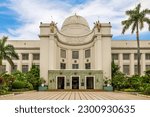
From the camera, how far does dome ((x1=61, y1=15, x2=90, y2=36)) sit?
169ft

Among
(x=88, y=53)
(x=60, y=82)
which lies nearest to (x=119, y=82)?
(x=60, y=82)

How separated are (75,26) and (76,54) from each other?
246 inches

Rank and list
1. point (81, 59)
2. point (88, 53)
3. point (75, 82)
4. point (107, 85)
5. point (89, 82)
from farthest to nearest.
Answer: point (81, 59) → point (88, 53) → point (89, 82) → point (75, 82) → point (107, 85)

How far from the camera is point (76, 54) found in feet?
162

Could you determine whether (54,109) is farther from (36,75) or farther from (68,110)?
(36,75)

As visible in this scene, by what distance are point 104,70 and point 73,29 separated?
452 inches

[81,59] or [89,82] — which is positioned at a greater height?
[81,59]

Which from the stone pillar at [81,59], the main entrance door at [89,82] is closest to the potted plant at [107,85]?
the main entrance door at [89,82]

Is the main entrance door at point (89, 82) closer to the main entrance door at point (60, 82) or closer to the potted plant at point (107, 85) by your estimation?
the potted plant at point (107, 85)

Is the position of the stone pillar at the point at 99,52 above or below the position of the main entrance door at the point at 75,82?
above

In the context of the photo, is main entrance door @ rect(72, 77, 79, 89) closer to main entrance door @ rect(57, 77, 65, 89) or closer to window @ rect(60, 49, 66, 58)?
main entrance door @ rect(57, 77, 65, 89)

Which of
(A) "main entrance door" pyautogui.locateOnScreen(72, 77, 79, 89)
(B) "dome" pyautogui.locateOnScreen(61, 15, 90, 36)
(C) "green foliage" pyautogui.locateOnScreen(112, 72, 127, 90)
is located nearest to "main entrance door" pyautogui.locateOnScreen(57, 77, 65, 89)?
(A) "main entrance door" pyautogui.locateOnScreen(72, 77, 79, 89)

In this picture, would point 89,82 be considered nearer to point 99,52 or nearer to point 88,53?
point 99,52

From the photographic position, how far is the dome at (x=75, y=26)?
2026 inches
